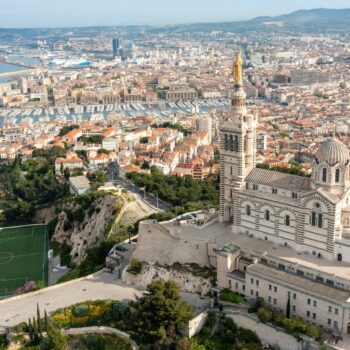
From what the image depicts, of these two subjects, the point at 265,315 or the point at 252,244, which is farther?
the point at 252,244

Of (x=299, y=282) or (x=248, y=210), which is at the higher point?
(x=248, y=210)

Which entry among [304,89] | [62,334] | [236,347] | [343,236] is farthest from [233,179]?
[304,89]

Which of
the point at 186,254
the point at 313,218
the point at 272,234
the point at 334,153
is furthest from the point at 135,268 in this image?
the point at 334,153

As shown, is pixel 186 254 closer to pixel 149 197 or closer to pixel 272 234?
pixel 272 234

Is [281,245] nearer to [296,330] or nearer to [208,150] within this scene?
[296,330]

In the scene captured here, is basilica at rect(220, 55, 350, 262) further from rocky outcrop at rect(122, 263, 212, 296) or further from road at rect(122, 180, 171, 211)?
road at rect(122, 180, 171, 211)

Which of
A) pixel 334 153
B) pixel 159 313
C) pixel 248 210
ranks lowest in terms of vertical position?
pixel 159 313

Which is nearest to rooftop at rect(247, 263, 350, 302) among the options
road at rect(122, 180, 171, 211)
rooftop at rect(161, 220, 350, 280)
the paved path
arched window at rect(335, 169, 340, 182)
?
rooftop at rect(161, 220, 350, 280)
